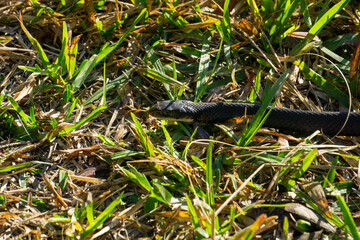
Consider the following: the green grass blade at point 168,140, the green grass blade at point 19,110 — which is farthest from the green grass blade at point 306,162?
the green grass blade at point 19,110

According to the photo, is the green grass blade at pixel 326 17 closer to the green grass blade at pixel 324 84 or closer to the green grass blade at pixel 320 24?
the green grass blade at pixel 320 24

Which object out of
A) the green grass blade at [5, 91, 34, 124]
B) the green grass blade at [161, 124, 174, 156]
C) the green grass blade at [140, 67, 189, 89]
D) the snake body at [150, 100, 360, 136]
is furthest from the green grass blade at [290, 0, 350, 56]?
the green grass blade at [5, 91, 34, 124]

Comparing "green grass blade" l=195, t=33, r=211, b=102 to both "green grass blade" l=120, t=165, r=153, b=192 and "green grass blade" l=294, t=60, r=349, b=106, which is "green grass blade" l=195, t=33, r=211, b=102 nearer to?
"green grass blade" l=294, t=60, r=349, b=106

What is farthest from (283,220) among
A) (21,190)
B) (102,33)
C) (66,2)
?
(66,2)

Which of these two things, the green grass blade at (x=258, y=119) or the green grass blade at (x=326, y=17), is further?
the green grass blade at (x=326, y=17)

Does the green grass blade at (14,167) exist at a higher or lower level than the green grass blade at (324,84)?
lower

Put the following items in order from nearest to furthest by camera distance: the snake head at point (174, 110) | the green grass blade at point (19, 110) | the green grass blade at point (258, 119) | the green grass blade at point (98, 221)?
the green grass blade at point (98, 221), the green grass blade at point (258, 119), the green grass blade at point (19, 110), the snake head at point (174, 110)

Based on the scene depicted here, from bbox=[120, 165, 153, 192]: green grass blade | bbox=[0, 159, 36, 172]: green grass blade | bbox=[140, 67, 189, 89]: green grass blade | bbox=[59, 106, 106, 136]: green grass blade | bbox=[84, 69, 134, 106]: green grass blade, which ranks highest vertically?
bbox=[140, 67, 189, 89]: green grass blade

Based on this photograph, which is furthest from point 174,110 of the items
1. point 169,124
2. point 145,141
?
point 145,141
